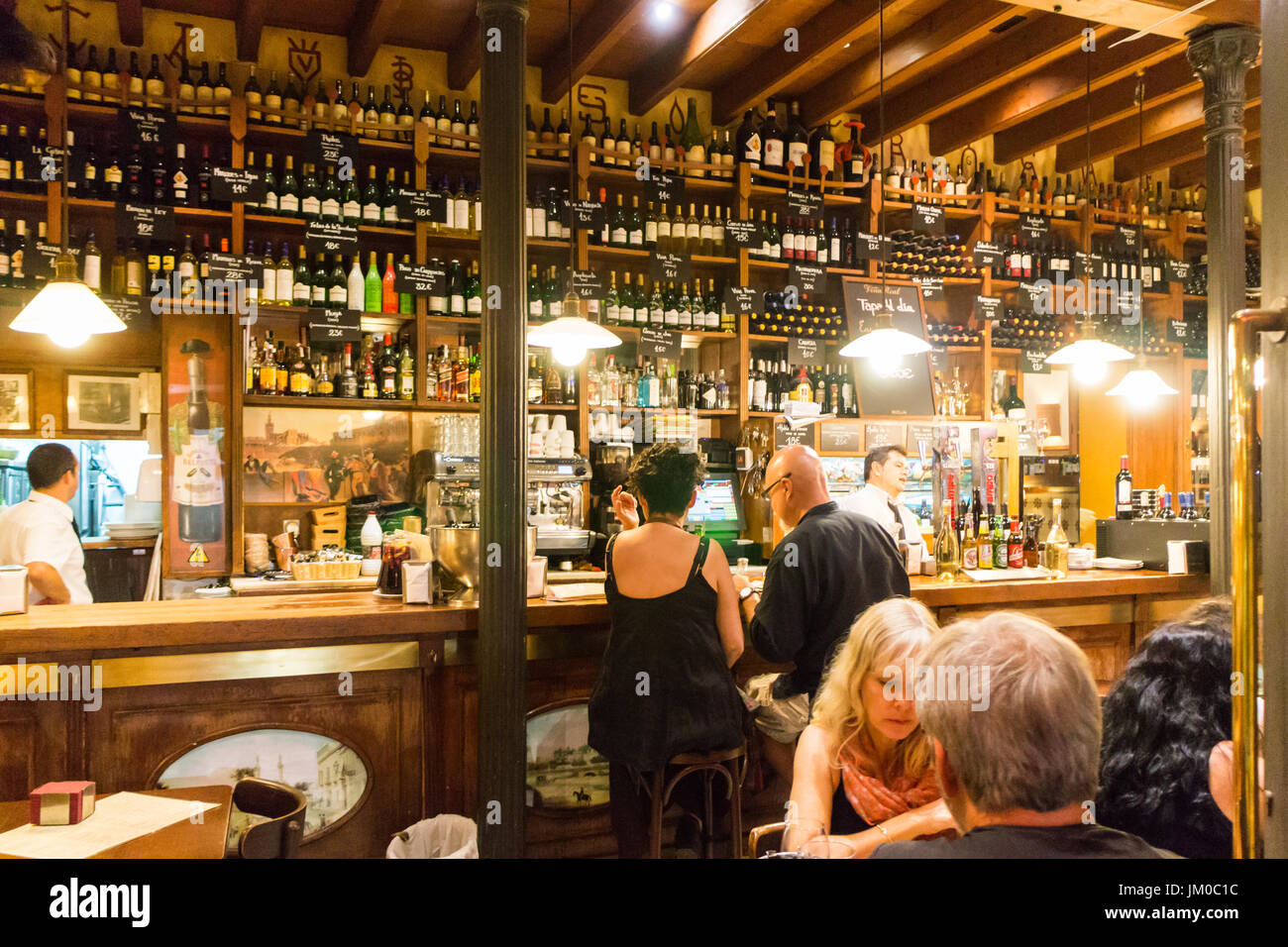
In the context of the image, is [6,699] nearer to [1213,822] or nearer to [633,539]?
[633,539]

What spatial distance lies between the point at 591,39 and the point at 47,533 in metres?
3.72

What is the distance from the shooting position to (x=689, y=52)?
496 centimetres

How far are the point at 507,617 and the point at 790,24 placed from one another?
4126 millimetres

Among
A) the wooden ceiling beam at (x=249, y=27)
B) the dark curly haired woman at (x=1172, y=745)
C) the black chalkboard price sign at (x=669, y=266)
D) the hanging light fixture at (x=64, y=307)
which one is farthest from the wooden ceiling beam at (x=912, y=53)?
the hanging light fixture at (x=64, y=307)

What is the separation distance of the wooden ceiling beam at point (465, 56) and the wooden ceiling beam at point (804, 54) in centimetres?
177

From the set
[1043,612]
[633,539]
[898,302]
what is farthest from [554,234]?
[1043,612]

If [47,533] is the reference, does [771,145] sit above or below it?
above

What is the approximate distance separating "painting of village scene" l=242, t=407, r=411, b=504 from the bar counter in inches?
82.7

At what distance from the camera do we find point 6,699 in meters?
2.46

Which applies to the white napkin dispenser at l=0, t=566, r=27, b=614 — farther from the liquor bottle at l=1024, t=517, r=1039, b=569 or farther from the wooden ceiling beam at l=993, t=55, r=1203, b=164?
the wooden ceiling beam at l=993, t=55, r=1203, b=164

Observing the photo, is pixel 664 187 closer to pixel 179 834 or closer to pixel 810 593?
pixel 810 593

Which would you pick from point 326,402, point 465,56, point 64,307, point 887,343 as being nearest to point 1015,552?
point 887,343

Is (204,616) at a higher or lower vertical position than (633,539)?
lower
